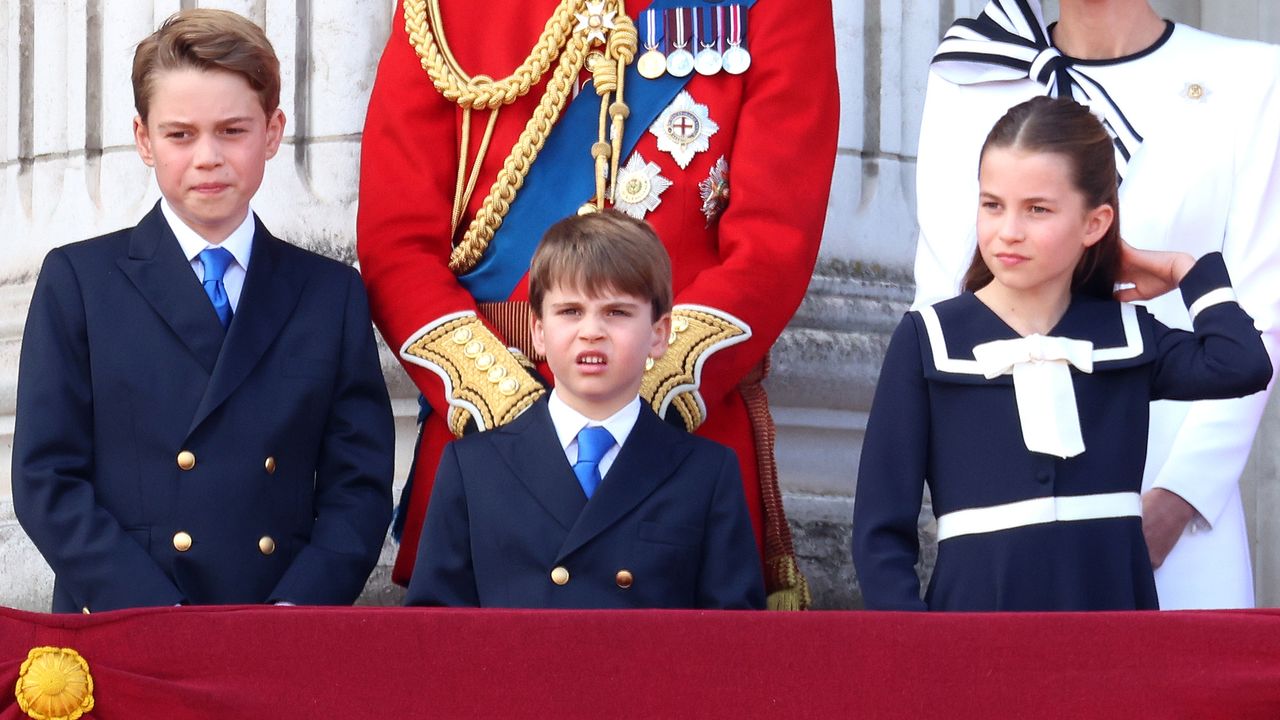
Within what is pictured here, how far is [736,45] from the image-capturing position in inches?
136

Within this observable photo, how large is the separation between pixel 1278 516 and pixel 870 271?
1353 millimetres

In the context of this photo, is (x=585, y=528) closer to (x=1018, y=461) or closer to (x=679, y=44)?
(x=1018, y=461)

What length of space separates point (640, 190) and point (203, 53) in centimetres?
74

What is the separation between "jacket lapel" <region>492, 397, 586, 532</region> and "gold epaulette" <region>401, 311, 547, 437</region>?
75mm

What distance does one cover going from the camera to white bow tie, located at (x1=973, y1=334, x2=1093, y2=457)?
2.89 meters

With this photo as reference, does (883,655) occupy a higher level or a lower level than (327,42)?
lower

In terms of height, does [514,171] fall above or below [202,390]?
above

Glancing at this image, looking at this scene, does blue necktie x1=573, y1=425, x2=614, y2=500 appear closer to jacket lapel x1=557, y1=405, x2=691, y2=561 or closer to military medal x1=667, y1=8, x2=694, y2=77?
jacket lapel x1=557, y1=405, x2=691, y2=561

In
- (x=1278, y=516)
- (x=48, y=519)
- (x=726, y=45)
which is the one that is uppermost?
(x=726, y=45)

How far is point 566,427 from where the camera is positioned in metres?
3.05

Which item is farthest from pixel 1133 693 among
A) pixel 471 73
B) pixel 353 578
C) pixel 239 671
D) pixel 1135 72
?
pixel 471 73

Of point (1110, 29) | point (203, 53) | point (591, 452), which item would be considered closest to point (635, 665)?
point (591, 452)

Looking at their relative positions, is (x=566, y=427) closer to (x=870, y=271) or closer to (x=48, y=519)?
(x=48, y=519)

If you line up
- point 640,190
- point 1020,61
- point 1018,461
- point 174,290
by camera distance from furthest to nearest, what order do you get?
point 1020,61 → point 640,190 → point 174,290 → point 1018,461
